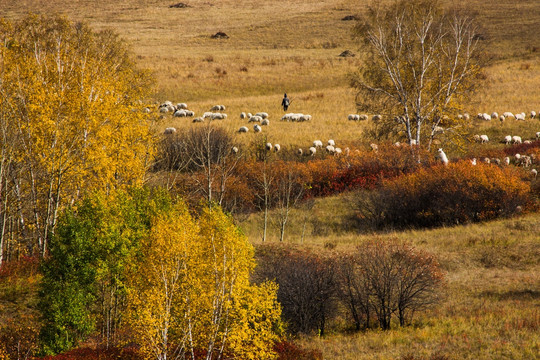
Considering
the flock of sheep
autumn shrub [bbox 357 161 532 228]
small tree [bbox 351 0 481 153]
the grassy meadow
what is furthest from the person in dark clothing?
autumn shrub [bbox 357 161 532 228]

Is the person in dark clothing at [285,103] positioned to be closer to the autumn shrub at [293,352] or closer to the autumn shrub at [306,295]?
the autumn shrub at [306,295]

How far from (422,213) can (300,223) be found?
7864 mm

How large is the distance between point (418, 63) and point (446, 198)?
558 inches

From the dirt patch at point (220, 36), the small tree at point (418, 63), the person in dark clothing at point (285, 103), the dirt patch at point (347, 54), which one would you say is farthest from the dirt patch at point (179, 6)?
the small tree at point (418, 63)

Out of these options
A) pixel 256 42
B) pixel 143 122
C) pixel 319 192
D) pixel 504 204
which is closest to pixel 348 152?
pixel 319 192

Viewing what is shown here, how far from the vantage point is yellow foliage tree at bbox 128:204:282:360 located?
1816cm

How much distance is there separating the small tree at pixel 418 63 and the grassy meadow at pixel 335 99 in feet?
11.1

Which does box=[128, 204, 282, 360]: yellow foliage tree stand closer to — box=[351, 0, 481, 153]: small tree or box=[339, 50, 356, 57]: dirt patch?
box=[351, 0, 481, 153]: small tree

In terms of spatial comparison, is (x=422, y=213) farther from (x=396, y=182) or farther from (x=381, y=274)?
(x=381, y=274)

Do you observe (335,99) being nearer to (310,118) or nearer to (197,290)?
(310,118)

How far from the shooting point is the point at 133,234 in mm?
22016

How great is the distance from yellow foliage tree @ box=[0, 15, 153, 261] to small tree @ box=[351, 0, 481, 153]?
21.6 m

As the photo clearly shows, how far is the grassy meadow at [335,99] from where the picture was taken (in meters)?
21.8

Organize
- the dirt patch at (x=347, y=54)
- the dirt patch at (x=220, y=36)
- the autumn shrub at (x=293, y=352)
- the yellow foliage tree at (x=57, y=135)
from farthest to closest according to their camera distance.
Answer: the dirt patch at (x=220, y=36) < the dirt patch at (x=347, y=54) < the yellow foliage tree at (x=57, y=135) < the autumn shrub at (x=293, y=352)
